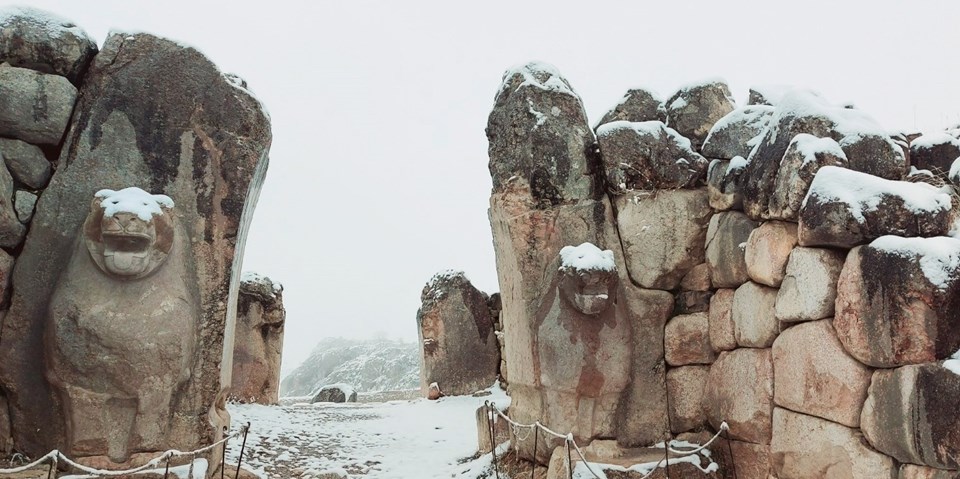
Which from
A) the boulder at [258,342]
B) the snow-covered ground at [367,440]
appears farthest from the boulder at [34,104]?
the boulder at [258,342]

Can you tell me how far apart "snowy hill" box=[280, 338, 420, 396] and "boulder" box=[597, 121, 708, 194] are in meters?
17.2

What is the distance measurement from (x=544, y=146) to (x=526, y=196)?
479mm

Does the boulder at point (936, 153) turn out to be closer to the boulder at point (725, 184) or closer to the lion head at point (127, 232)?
the boulder at point (725, 184)

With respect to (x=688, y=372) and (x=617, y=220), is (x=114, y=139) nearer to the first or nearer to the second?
(x=617, y=220)

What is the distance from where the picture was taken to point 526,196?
19.2ft

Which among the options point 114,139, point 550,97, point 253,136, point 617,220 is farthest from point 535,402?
point 114,139

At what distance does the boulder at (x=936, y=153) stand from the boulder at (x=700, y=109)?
1643mm

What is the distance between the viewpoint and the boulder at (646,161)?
228 inches

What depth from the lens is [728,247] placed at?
5328 millimetres

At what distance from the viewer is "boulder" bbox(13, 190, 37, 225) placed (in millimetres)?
4746

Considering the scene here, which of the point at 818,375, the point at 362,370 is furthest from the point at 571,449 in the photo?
the point at 362,370

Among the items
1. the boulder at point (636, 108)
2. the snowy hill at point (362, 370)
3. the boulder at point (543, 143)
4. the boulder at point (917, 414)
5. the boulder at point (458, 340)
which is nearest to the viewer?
the boulder at point (917, 414)

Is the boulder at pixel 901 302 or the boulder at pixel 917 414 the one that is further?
the boulder at pixel 901 302

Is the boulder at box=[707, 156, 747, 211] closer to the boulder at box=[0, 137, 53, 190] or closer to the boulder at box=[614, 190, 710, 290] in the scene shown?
the boulder at box=[614, 190, 710, 290]
